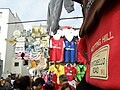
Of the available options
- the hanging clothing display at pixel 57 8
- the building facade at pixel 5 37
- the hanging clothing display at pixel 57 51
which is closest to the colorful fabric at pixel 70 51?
the hanging clothing display at pixel 57 51

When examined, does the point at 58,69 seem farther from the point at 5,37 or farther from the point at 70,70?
the point at 5,37

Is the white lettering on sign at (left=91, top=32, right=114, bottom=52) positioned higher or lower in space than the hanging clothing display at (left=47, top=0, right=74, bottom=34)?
lower

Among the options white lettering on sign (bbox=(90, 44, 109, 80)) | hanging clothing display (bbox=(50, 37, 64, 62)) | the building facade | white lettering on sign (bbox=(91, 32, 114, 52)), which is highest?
the building facade

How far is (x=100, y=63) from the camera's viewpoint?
955mm

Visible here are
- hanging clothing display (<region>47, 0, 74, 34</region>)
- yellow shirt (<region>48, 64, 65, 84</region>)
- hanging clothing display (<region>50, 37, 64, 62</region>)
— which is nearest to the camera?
hanging clothing display (<region>47, 0, 74, 34</region>)

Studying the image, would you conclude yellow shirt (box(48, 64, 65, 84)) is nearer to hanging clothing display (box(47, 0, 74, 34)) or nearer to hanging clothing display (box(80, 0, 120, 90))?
hanging clothing display (box(47, 0, 74, 34))

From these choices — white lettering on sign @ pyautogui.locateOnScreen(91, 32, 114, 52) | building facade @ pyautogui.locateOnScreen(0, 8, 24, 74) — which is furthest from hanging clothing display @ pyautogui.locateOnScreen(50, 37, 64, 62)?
building facade @ pyautogui.locateOnScreen(0, 8, 24, 74)

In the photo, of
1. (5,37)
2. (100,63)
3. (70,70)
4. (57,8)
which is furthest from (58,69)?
(5,37)

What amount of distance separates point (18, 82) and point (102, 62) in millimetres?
2717

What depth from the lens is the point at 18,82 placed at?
353 cm

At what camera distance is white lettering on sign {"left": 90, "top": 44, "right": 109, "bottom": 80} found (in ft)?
2.93

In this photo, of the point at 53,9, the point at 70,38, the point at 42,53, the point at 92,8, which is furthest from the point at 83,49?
the point at 42,53

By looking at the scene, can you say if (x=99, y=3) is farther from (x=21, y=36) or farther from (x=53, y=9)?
(x=21, y=36)

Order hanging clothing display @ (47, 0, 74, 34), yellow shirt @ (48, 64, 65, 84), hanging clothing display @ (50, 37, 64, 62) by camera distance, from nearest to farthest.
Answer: hanging clothing display @ (47, 0, 74, 34)
yellow shirt @ (48, 64, 65, 84)
hanging clothing display @ (50, 37, 64, 62)
